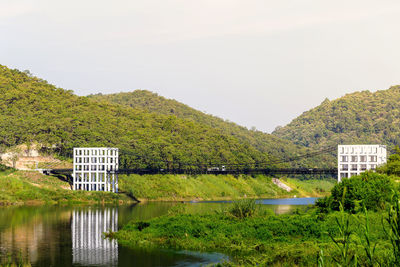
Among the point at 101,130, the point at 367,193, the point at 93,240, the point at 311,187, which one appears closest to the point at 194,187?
the point at 101,130

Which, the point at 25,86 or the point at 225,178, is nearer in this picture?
the point at 225,178

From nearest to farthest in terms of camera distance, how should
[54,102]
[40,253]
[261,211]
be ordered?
[40,253] < [261,211] < [54,102]

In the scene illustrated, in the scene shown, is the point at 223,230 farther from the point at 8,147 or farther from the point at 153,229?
the point at 8,147

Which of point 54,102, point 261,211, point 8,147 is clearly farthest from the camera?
point 54,102

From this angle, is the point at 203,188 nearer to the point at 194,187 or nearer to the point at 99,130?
the point at 194,187

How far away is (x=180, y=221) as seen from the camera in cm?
3697

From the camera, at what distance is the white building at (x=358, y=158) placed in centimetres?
9062

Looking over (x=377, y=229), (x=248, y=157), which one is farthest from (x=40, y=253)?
(x=248, y=157)

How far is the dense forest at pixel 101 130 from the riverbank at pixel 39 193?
655 inches

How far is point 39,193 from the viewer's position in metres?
74.6

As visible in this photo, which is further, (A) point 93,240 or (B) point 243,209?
(B) point 243,209

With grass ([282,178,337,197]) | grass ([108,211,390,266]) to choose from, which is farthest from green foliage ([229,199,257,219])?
grass ([282,178,337,197])

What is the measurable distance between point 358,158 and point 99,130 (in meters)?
48.2

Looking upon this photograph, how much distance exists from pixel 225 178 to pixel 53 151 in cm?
3155
